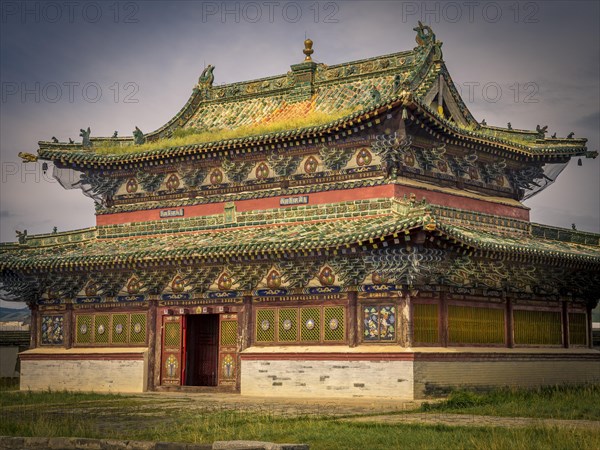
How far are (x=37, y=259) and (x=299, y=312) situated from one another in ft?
36.7

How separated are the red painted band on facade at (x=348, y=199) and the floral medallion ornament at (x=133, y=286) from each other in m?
2.76

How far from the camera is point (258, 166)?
36.5 metres

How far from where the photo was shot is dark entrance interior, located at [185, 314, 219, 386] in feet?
121

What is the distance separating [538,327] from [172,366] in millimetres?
13480

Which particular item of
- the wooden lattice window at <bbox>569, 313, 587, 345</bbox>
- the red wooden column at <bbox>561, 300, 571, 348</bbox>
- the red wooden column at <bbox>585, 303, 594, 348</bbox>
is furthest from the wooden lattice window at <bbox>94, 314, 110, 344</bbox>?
the red wooden column at <bbox>585, 303, 594, 348</bbox>

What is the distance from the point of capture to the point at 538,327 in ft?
120

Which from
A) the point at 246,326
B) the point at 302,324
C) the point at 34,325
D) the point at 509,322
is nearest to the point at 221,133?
the point at 246,326

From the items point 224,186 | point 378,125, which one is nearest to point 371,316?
point 378,125

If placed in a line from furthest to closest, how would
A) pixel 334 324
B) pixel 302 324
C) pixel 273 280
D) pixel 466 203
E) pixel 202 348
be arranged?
pixel 202 348 < pixel 466 203 < pixel 273 280 < pixel 302 324 < pixel 334 324

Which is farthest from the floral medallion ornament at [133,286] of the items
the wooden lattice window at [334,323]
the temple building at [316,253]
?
the wooden lattice window at [334,323]

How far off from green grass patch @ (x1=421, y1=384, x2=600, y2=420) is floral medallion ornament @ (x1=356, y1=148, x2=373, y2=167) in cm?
824

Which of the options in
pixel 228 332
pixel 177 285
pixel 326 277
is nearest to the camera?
pixel 326 277

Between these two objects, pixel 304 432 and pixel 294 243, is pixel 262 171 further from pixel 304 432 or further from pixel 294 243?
pixel 304 432

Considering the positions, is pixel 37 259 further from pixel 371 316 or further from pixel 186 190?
pixel 371 316
